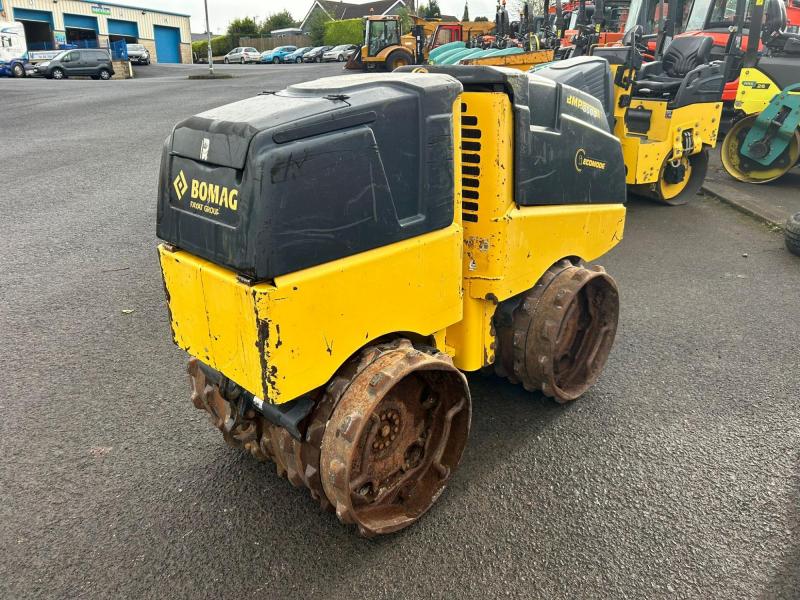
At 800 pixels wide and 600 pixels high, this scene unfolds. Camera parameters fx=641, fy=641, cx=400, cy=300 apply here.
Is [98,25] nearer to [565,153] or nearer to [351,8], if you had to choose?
[351,8]

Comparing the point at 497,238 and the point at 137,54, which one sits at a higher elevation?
the point at 137,54

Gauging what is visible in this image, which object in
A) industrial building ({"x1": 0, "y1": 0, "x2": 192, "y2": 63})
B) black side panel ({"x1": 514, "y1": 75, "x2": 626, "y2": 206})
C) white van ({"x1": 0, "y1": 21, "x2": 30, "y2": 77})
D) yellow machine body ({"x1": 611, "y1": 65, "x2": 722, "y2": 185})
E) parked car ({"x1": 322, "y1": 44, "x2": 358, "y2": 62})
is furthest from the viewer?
parked car ({"x1": 322, "y1": 44, "x2": 358, "y2": 62})

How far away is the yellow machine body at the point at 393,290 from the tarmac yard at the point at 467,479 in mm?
737

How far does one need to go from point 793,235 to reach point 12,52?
3513 centimetres

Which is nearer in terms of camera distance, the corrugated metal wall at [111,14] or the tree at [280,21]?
the corrugated metal wall at [111,14]

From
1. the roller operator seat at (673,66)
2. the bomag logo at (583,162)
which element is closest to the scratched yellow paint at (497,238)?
the bomag logo at (583,162)

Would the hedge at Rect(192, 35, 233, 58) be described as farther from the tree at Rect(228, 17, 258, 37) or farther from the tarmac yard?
the tarmac yard

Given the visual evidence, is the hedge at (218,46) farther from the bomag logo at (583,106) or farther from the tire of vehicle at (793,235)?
the bomag logo at (583,106)

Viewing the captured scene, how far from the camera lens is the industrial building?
142ft

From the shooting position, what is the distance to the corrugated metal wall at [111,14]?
4300cm

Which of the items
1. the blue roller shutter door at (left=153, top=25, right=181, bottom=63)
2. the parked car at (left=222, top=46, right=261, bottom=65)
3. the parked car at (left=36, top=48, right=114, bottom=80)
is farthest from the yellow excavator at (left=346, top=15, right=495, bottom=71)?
the blue roller shutter door at (left=153, top=25, right=181, bottom=63)

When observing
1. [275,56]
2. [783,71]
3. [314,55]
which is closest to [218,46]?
[275,56]

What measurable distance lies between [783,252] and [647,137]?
208cm

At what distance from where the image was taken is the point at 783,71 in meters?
8.70
